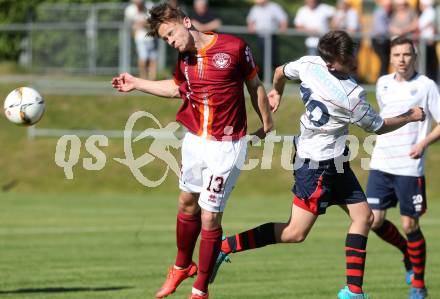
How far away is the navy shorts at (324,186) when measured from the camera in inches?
330

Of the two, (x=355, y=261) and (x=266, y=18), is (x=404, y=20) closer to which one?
(x=266, y=18)

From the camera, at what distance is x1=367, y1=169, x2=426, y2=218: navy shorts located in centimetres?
984

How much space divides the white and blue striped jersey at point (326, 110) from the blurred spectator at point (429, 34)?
37.3 feet

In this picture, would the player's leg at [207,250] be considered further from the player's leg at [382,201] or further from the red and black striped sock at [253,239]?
the player's leg at [382,201]

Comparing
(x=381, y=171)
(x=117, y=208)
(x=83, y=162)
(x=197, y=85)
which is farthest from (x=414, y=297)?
(x=83, y=162)

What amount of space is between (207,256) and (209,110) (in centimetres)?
115

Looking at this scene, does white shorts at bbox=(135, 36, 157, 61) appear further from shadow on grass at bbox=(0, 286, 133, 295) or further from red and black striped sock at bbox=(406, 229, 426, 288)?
red and black striped sock at bbox=(406, 229, 426, 288)

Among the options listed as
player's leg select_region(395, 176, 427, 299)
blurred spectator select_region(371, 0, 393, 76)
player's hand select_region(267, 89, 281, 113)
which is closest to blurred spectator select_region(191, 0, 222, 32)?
blurred spectator select_region(371, 0, 393, 76)

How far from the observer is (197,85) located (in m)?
8.33

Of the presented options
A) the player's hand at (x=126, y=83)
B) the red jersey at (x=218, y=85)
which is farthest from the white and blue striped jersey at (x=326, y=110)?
the player's hand at (x=126, y=83)

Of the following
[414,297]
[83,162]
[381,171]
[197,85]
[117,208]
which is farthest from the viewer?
[83,162]

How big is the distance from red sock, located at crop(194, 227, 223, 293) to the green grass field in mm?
1041

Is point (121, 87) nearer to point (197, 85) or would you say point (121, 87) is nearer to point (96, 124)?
point (197, 85)

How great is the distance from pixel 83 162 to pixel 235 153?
11.3 m
